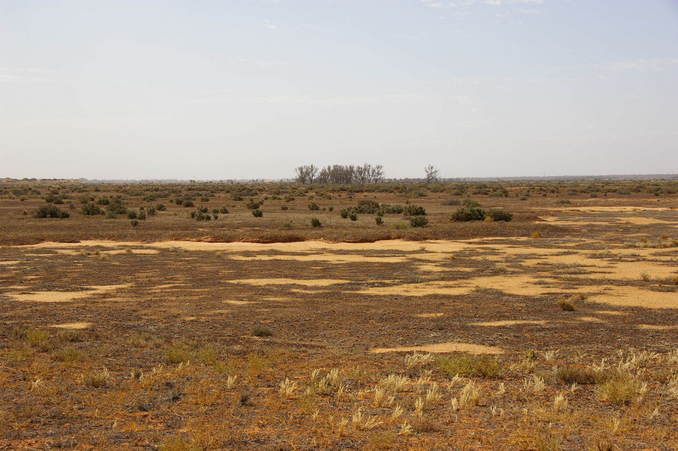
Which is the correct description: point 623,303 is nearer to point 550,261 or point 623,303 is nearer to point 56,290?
point 550,261

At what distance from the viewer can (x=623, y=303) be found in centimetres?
1856

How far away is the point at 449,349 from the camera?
13469mm

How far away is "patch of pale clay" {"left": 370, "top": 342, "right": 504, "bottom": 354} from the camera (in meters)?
13.2

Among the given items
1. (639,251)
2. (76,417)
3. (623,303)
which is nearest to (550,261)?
(639,251)

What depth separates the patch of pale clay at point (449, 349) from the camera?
13242 millimetres

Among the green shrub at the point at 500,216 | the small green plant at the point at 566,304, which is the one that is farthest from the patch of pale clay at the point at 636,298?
the green shrub at the point at 500,216

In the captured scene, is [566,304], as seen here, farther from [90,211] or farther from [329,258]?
[90,211]

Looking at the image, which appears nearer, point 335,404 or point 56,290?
point 335,404

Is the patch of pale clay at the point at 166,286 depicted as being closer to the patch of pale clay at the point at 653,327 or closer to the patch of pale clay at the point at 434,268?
the patch of pale clay at the point at 434,268

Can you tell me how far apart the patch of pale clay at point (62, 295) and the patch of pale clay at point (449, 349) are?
36.9ft

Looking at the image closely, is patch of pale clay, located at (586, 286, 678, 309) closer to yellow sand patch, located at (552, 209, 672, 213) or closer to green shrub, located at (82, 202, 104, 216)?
yellow sand patch, located at (552, 209, 672, 213)

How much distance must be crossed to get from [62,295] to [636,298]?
18575 millimetres

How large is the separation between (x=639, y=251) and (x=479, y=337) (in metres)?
21.0

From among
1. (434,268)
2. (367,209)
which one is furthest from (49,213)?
(434,268)
